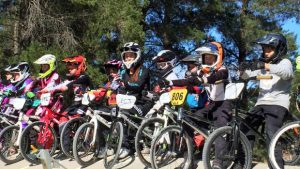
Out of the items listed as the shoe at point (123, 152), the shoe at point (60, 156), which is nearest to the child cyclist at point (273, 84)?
the shoe at point (123, 152)

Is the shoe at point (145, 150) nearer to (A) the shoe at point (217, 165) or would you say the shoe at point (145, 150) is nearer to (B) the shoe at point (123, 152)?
(B) the shoe at point (123, 152)

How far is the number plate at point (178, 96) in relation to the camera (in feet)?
21.2

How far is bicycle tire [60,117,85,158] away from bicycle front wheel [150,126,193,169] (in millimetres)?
2133

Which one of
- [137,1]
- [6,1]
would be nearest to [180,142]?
[137,1]

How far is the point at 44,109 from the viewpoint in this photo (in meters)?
8.49

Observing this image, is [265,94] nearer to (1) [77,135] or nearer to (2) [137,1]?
(1) [77,135]

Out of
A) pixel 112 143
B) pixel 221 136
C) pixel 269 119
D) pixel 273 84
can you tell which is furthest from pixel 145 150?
pixel 273 84

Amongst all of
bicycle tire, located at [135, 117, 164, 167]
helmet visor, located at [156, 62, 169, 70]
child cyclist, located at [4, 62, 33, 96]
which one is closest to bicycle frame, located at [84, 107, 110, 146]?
bicycle tire, located at [135, 117, 164, 167]

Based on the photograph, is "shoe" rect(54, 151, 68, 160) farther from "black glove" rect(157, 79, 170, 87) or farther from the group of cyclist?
"black glove" rect(157, 79, 170, 87)

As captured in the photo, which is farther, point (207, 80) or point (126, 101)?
point (126, 101)

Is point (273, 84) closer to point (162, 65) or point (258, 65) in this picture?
point (258, 65)

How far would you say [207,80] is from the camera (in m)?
6.06

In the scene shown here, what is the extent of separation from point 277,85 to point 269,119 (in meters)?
0.45

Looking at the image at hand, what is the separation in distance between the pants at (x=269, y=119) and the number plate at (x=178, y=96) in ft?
2.89
